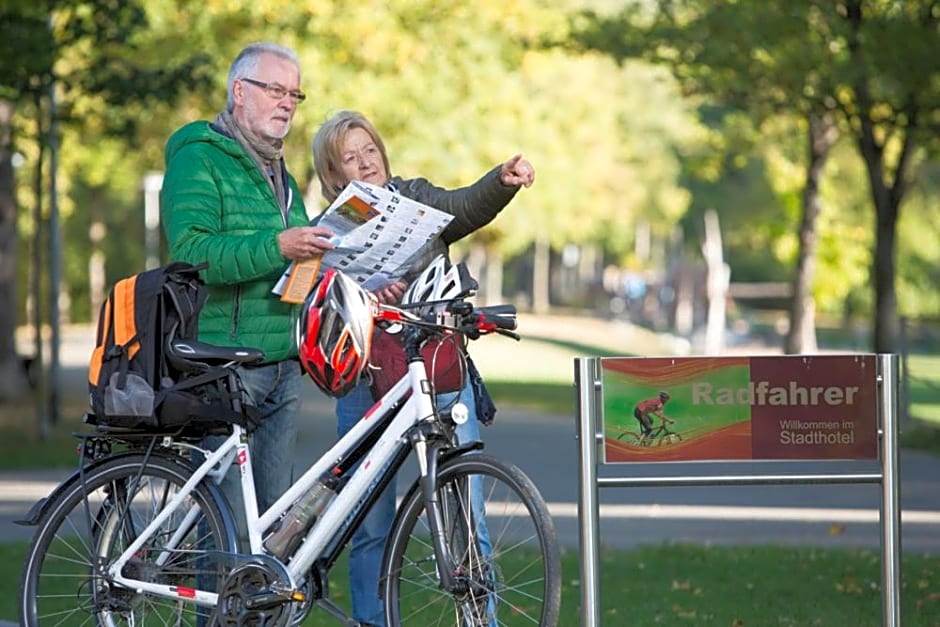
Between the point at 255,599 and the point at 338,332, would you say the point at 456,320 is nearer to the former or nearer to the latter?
the point at 338,332

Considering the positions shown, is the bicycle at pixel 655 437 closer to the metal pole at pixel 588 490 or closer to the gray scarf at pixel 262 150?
the metal pole at pixel 588 490

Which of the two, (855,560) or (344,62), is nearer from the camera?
(855,560)

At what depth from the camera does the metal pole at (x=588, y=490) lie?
5500mm

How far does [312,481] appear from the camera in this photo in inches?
216

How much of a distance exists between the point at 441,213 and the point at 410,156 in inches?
1147

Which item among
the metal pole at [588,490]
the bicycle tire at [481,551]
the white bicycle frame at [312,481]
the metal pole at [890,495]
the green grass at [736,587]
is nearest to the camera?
the bicycle tire at [481,551]

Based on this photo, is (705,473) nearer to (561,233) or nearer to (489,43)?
(489,43)

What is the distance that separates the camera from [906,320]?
18.6 m

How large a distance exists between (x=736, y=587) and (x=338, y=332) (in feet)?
11.5

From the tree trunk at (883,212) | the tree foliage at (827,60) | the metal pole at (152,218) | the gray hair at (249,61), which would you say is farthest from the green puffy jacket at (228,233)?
the metal pole at (152,218)

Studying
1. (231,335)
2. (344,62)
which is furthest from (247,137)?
(344,62)

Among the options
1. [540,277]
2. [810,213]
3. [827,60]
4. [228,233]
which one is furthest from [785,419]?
[540,277]

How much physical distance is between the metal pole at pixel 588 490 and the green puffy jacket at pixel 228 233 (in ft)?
3.08

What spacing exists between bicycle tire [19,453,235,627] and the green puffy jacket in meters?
0.48
